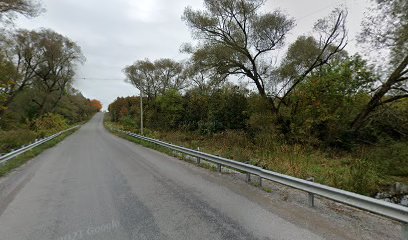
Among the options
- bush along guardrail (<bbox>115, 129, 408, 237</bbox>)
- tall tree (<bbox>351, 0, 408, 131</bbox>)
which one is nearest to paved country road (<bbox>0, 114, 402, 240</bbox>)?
bush along guardrail (<bbox>115, 129, 408, 237</bbox>)

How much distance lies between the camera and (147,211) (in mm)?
5590

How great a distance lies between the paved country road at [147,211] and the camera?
4.48 metres

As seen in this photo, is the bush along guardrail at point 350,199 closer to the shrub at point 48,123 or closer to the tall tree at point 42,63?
the tall tree at point 42,63

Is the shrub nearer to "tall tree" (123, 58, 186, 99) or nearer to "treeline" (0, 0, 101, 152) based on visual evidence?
"treeline" (0, 0, 101, 152)

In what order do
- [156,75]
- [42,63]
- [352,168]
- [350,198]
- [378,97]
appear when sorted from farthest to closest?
1. [156,75]
2. [42,63]
3. [378,97]
4. [352,168]
5. [350,198]

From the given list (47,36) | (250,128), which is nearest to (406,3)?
(250,128)

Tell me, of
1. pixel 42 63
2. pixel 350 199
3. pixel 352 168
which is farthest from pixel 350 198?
pixel 42 63

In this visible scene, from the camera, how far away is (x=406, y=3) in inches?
498

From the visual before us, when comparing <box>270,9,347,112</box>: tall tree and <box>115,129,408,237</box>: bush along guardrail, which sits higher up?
<box>270,9,347,112</box>: tall tree

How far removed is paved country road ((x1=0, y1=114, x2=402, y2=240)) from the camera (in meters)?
4.48

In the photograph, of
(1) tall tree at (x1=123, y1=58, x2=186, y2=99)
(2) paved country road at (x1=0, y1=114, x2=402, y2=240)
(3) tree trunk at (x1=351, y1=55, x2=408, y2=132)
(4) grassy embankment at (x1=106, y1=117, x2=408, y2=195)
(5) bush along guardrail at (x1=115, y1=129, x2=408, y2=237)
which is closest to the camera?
(5) bush along guardrail at (x1=115, y1=129, x2=408, y2=237)

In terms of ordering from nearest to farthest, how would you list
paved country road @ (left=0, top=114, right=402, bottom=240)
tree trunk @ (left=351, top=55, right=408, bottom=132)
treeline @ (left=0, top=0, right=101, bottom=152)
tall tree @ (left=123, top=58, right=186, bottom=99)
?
1. paved country road @ (left=0, top=114, right=402, bottom=240)
2. tree trunk @ (left=351, top=55, right=408, bottom=132)
3. treeline @ (left=0, top=0, right=101, bottom=152)
4. tall tree @ (left=123, top=58, right=186, bottom=99)

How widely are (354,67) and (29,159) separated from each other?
66.1ft

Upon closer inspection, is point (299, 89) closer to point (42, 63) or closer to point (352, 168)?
point (352, 168)
